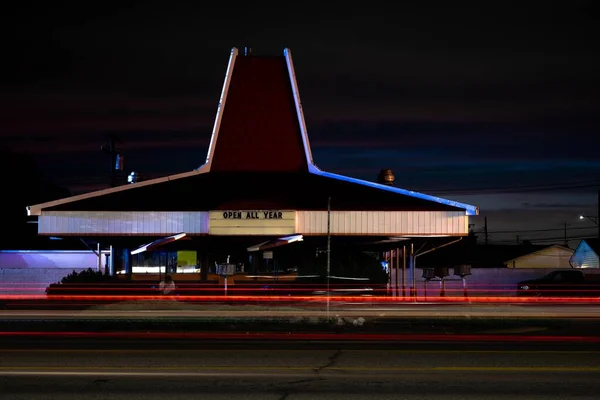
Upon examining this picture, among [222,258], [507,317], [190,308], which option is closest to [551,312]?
[507,317]

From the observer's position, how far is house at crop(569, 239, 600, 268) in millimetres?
72625

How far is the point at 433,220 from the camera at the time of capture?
34.2 metres

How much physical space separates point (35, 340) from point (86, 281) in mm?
16675

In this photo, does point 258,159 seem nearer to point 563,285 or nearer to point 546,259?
point 563,285

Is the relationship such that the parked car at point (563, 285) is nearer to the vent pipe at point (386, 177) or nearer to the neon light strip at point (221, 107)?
the vent pipe at point (386, 177)

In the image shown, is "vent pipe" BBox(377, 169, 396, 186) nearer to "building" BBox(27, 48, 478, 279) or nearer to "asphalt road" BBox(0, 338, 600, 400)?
"building" BBox(27, 48, 478, 279)

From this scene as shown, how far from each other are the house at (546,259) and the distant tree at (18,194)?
126 ft

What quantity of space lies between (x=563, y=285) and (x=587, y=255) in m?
30.9

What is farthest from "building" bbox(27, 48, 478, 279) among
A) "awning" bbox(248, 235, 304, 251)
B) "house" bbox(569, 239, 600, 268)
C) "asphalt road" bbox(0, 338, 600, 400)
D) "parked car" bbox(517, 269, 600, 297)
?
"house" bbox(569, 239, 600, 268)

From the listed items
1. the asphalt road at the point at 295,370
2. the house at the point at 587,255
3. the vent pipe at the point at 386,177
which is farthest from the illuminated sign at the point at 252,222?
the house at the point at 587,255

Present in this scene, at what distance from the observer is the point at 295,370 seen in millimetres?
13883

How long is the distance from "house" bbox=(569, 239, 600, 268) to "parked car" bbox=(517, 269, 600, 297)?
24391 mm

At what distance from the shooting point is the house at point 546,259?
258 feet

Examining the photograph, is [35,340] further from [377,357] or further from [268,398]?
[268,398]
